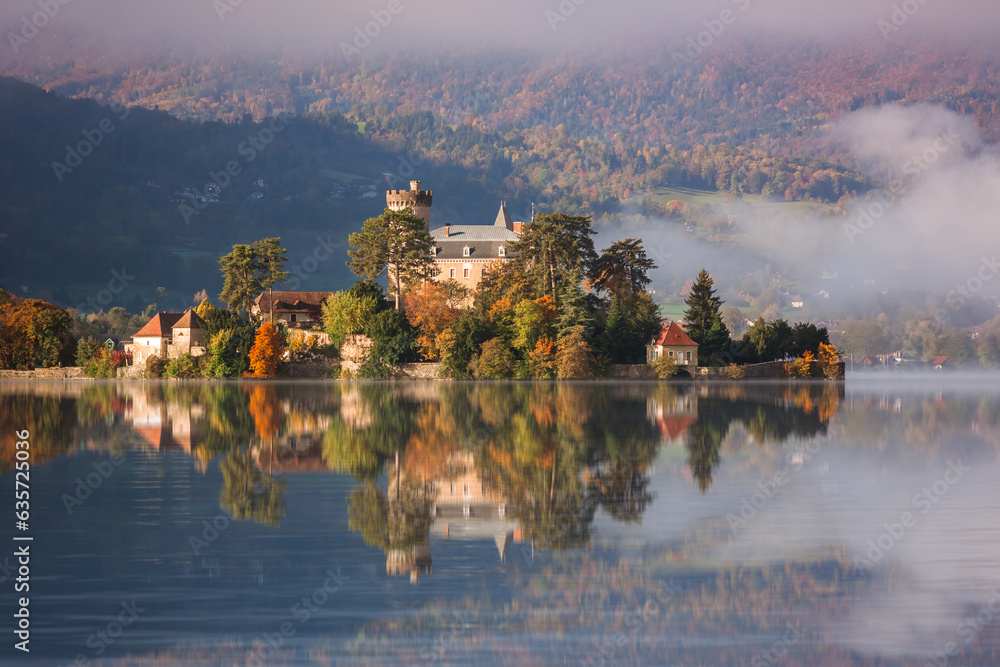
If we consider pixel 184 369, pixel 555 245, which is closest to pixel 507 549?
pixel 555 245

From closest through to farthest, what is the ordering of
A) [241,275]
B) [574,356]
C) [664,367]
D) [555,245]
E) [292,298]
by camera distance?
[574,356]
[664,367]
[555,245]
[241,275]
[292,298]

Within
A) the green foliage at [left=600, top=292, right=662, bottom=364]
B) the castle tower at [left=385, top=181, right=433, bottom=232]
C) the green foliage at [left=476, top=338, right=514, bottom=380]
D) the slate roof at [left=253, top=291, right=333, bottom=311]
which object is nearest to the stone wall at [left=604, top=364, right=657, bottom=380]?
the green foliage at [left=600, top=292, right=662, bottom=364]

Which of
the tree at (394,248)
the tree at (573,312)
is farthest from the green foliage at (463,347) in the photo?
the tree at (394,248)

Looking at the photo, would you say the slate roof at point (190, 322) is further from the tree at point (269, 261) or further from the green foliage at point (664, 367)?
the green foliage at point (664, 367)

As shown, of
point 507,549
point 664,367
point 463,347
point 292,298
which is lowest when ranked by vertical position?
point 507,549

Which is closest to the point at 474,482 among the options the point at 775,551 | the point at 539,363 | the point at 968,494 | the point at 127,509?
the point at 127,509

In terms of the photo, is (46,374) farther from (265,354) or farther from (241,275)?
(265,354)

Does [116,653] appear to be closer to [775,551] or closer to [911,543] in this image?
[775,551]
